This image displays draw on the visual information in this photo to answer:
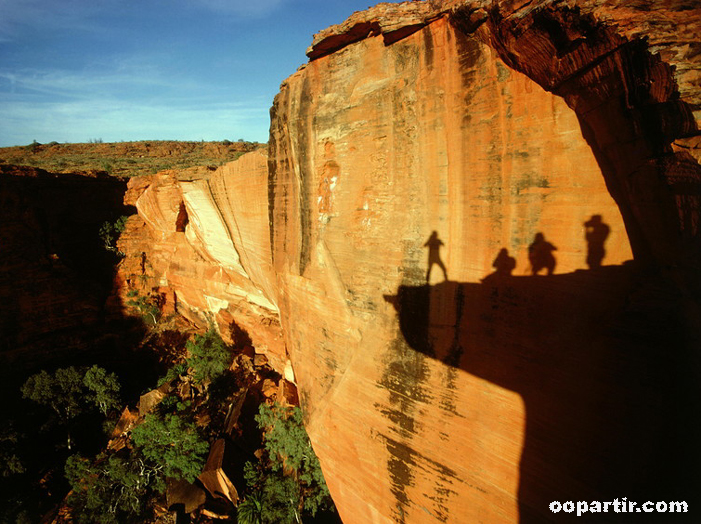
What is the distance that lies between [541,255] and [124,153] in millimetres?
40968

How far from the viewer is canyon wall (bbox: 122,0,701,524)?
2707 mm

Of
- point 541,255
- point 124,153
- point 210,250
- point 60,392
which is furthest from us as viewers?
point 124,153

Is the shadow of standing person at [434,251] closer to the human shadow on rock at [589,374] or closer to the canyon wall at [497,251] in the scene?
the canyon wall at [497,251]

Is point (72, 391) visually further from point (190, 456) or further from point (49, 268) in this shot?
point (190, 456)

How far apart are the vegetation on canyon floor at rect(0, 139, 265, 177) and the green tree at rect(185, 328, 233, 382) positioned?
2020 centimetres

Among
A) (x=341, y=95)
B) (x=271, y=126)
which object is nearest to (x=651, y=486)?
(x=341, y=95)

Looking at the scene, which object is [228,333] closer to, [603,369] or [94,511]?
[94,511]

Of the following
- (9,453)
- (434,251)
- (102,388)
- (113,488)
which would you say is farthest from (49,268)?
(434,251)

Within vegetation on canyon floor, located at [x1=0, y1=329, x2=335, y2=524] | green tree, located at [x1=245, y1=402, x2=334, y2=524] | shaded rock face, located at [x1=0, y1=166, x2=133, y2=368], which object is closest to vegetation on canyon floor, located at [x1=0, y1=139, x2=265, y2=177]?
shaded rock face, located at [x1=0, y1=166, x2=133, y2=368]

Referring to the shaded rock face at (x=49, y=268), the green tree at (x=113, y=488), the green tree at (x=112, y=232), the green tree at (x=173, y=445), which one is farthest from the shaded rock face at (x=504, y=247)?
the shaded rock face at (x=49, y=268)

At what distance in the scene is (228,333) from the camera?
479 inches

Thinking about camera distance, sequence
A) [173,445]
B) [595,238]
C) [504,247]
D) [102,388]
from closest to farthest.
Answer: [595,238]
[504,247]
[173,445]
[102,388]

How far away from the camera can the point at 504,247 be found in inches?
146

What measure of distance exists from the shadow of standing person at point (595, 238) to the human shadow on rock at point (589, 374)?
12 centimetres
